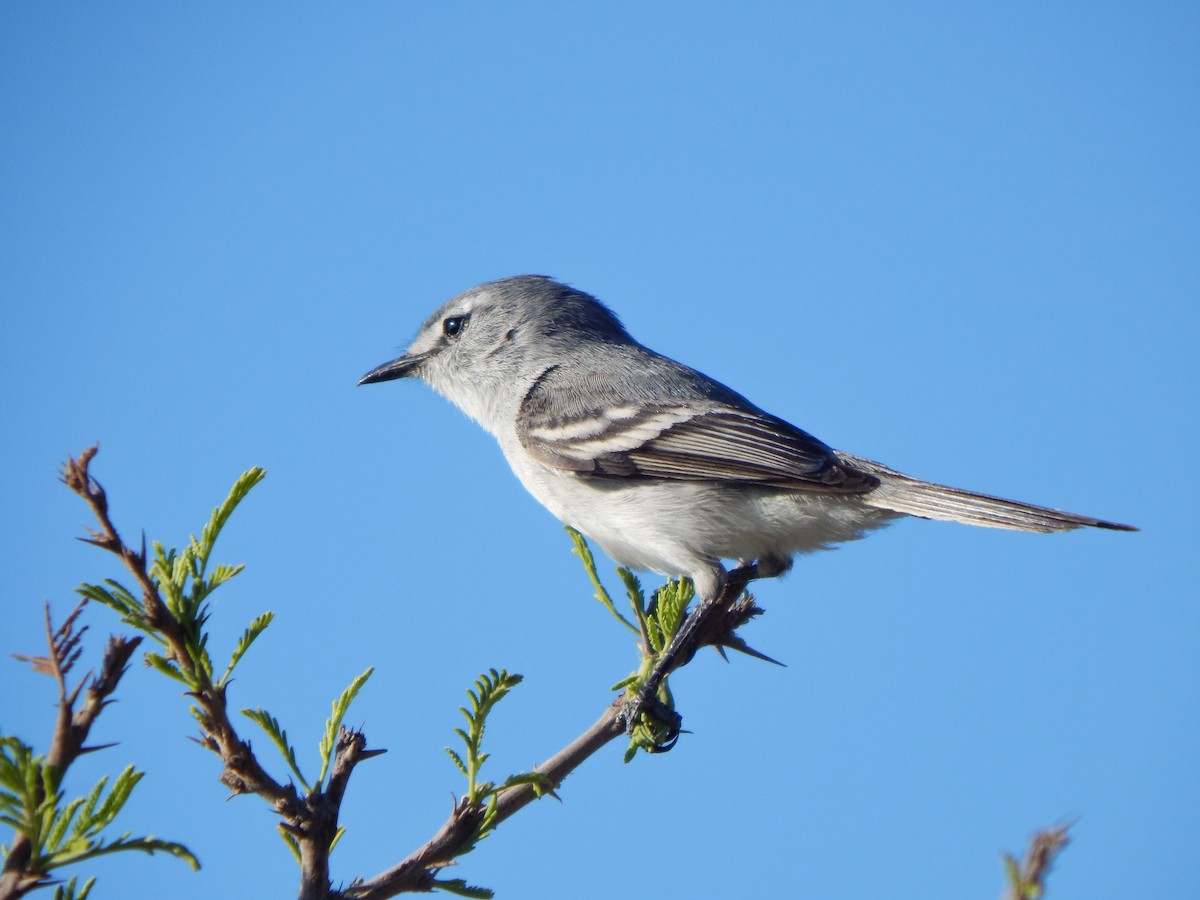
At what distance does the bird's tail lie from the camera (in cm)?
373

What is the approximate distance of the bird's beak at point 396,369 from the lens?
5.96 meters

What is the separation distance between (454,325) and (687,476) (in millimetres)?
2264

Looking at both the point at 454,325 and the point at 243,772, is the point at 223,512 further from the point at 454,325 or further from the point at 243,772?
the point at 454,325

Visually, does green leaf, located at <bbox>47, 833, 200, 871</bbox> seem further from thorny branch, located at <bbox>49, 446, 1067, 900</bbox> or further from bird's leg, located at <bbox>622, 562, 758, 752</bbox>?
bird's leg, located at <bbox>622, 562, 758, 752</bbox>

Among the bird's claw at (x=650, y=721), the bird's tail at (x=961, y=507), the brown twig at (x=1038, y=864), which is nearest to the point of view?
the brown twig at (x=1038, y=864)

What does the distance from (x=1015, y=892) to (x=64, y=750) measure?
1.19 m

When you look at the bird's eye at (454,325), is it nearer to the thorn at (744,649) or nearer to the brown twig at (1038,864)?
the thorn at (744,649)

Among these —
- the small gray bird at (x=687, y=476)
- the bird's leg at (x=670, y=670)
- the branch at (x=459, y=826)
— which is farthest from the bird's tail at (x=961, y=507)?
the branch at (x=459, y=826)

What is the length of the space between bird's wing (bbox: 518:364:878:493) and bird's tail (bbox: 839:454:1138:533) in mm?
113

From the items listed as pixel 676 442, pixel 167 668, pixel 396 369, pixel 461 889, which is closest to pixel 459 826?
pixel 461 889

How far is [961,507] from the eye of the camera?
409 cm

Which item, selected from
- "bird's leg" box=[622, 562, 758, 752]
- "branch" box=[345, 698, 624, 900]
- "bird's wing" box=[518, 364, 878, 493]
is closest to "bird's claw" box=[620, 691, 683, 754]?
"bird's leg" box=[622, 562, 758, 752]

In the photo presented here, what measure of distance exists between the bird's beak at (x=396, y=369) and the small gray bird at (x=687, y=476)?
31.0 inches

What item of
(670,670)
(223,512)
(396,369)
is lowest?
(223,512)
